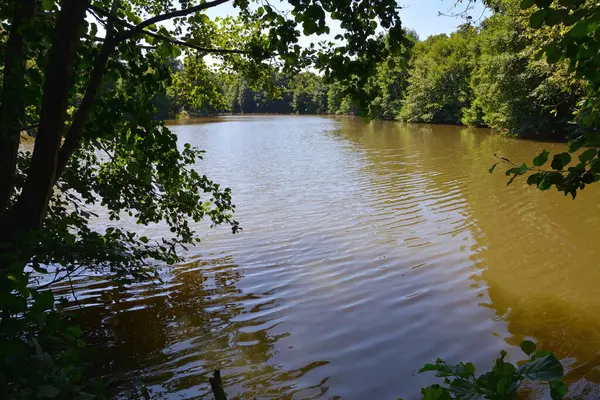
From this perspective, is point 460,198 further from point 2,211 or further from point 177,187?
point 2,211

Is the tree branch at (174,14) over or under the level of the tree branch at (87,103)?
over

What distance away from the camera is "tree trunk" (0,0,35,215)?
209 centimetres

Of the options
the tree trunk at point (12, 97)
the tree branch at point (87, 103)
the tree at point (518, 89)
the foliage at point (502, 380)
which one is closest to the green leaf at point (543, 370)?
the foliage at point (502, 380)

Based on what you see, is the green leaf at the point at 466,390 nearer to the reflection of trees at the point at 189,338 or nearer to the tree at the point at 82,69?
the tree at the point at 82,69

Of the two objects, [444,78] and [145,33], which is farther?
[444,78]

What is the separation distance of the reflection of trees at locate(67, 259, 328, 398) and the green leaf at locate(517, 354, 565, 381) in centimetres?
279

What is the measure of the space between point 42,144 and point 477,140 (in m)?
29.1

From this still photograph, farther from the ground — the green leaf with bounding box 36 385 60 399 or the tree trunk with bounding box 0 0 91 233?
the tree trunk with bounding box 0 0 91 233

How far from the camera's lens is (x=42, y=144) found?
2.42m

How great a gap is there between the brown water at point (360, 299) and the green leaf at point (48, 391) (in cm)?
161

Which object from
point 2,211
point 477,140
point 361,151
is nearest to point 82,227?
point 2,211

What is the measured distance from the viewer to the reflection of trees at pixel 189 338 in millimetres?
4246

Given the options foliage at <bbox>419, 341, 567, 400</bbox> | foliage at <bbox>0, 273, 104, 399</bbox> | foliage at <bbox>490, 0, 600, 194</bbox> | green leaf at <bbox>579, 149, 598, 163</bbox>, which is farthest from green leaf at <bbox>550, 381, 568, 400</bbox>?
foliage at <bbox>0, 273, 104, 399</bbox>

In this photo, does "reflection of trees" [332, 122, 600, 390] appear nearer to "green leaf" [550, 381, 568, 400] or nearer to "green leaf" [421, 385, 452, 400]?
"green leaf" [550, 381, 568, 400]
